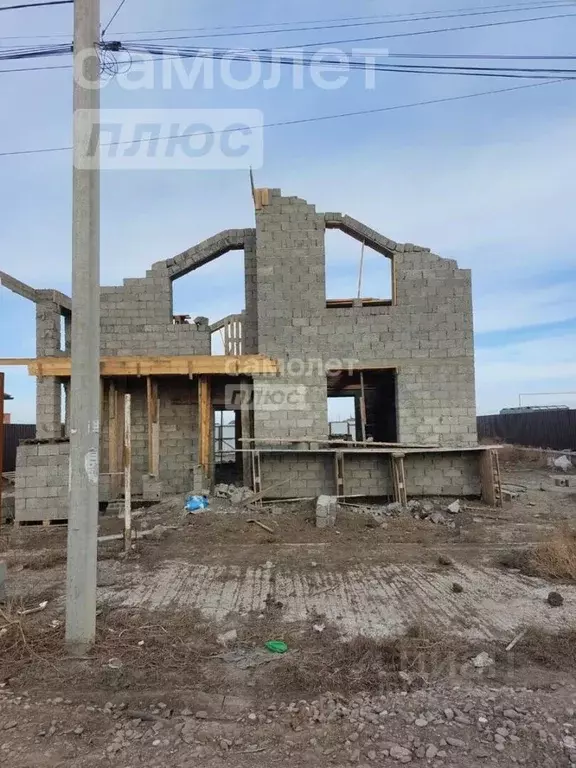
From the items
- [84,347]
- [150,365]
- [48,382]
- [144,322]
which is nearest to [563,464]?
[150,365]

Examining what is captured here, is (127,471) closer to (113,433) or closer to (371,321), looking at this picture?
(113,433)

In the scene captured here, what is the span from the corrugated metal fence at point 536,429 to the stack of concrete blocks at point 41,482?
19.8 m

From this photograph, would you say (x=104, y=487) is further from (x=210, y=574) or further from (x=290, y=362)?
(x=210, y=574)

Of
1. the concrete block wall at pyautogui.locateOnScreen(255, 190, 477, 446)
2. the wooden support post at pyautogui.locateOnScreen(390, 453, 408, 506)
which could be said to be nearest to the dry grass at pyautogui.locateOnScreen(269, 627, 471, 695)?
the wooden support post at pyautogui.locateOnScreen(390, 453, 408, 506)

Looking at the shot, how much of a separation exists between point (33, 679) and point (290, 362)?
8646 mm

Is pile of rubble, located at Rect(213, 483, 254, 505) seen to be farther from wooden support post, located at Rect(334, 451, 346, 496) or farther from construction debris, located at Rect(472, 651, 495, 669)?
construction debris, located at Rect(472, 651, 495, 669)

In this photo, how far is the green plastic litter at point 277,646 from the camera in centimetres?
419

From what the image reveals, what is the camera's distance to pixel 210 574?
648 centimetres

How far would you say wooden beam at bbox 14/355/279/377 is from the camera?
11133 millimetres

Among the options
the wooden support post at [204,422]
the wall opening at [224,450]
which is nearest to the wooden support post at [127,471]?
the wooden support post at [204,422]

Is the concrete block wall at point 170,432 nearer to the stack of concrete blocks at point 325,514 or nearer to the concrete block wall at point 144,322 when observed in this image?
the concrete block wall at point 144,322

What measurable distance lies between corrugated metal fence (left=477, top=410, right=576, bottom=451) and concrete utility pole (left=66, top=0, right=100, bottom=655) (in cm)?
2169

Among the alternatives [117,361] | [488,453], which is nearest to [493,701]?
[488,453]

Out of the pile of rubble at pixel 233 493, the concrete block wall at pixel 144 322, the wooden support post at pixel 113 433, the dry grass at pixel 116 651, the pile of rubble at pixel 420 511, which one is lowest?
the pile of rubble at pixel 420 511
